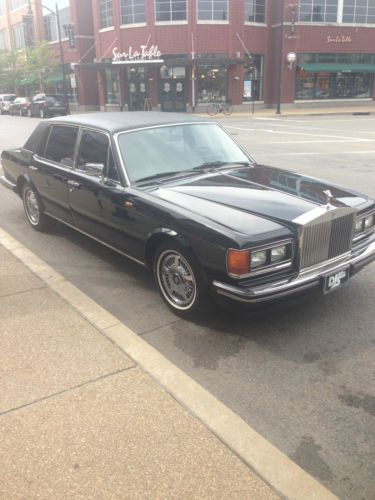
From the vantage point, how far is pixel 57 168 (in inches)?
227

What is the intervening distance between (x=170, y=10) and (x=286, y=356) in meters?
35.2

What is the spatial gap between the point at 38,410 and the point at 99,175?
2541mm

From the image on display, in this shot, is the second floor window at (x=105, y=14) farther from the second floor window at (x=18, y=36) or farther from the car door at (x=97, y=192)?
the car door at (x=97, y=192)

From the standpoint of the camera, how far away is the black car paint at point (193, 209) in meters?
3.66

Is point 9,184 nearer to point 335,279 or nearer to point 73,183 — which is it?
point 73,183

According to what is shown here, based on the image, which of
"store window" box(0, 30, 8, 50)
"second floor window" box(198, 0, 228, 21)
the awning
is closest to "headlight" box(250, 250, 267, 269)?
"second floor window" box(198, 0, 228, 21)

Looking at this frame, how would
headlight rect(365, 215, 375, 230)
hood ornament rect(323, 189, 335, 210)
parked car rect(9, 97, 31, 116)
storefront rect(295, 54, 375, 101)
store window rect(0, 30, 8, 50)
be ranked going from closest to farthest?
1. hood ornament rect(323, 189, 335, 210)
2. headlight rect(365, 215, 375, 230)
3. parked car rect(9, 97, 31, 116)
4. storefront rect(295, 54, 375, 101)
5. store window rect(0, 30, 8, 50)

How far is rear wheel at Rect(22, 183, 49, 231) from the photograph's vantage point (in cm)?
653

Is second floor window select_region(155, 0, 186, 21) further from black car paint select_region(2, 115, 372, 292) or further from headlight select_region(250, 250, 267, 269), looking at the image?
headlight select_region(250, 250, 267, 269)

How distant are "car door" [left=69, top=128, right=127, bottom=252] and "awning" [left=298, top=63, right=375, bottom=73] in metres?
34.7

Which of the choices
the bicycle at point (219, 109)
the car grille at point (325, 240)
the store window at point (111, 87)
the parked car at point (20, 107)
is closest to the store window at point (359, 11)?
the bicycle at point (219, 109)

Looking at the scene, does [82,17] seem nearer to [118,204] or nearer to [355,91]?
[355,91]

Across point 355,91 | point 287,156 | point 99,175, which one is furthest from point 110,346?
point 355,91

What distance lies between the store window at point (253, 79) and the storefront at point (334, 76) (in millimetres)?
2795
